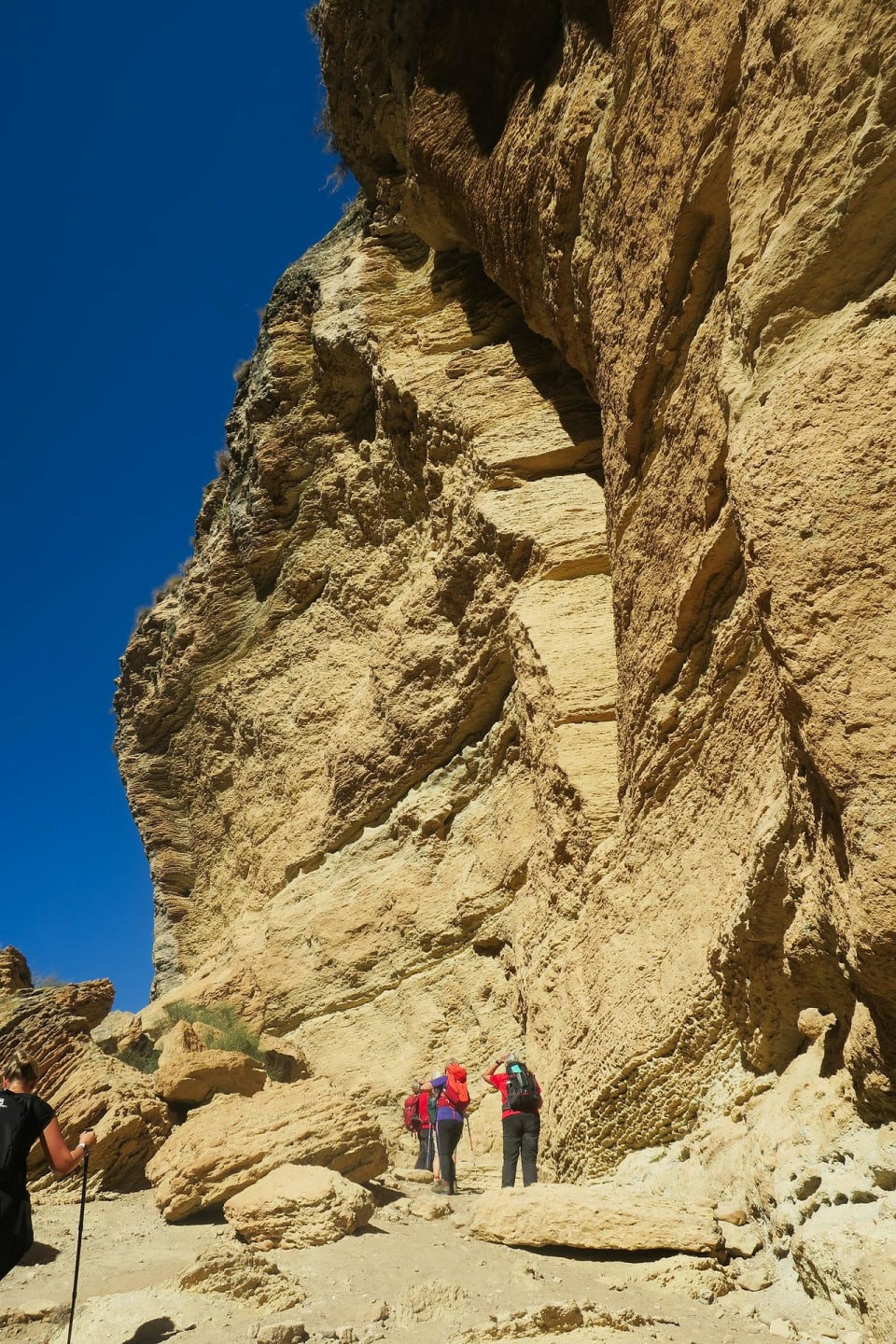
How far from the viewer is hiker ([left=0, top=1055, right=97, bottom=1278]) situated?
397 centimetres

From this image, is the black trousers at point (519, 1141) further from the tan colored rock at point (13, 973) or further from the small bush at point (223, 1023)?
the tan colored rock at point (13, 973)

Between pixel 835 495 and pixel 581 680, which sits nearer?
pixel 835 495

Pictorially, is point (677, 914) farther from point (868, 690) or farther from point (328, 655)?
point (328, 655)

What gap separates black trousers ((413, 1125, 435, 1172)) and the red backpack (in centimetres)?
114

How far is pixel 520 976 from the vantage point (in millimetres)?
8781

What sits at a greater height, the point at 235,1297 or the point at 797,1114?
the point at 797,1114

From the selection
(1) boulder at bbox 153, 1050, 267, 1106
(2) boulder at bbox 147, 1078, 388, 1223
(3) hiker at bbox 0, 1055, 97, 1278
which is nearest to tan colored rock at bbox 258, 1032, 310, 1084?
Result: (1) boulder at bbox 153, 1050, 267, 1106

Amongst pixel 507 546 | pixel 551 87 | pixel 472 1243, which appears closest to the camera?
pixel 472 1243

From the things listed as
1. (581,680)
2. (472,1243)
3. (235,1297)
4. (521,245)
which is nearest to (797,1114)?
(472,1243)

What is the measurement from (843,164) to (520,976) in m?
6.93

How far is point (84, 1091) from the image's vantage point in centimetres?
897

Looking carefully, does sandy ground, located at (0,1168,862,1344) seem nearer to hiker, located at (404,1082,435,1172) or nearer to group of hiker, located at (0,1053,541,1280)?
group of hiker, located at (0,1053,541,1280)

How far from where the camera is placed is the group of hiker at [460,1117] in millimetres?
6941

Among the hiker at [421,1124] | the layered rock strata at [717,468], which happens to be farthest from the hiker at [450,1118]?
the hiker at [421,1124]
